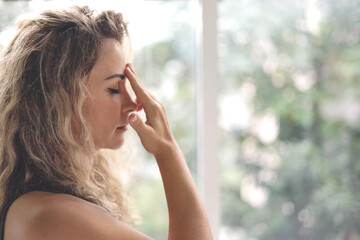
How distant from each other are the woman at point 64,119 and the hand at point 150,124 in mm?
11

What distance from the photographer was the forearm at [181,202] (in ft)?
3.11

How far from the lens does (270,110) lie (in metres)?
1.50

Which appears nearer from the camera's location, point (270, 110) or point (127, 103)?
point (127, 103)

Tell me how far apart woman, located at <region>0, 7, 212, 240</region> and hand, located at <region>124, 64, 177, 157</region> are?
1cm

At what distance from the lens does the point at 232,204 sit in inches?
58.5

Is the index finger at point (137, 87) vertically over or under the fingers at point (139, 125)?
over

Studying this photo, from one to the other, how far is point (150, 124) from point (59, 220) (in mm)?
329

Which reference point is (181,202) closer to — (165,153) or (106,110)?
(165,153)

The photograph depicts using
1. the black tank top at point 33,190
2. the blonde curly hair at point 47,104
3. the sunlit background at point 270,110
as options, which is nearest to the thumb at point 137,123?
the blonde curly hair at point 47,104

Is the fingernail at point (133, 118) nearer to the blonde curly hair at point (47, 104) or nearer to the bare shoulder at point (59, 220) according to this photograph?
the blonde curly hair at point (47, 104)

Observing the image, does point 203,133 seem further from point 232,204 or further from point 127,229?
point 127,229

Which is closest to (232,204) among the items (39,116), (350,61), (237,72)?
(237,72)

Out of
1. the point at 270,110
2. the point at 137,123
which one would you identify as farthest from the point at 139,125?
the point at 270,110

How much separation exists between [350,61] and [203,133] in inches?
24.1
